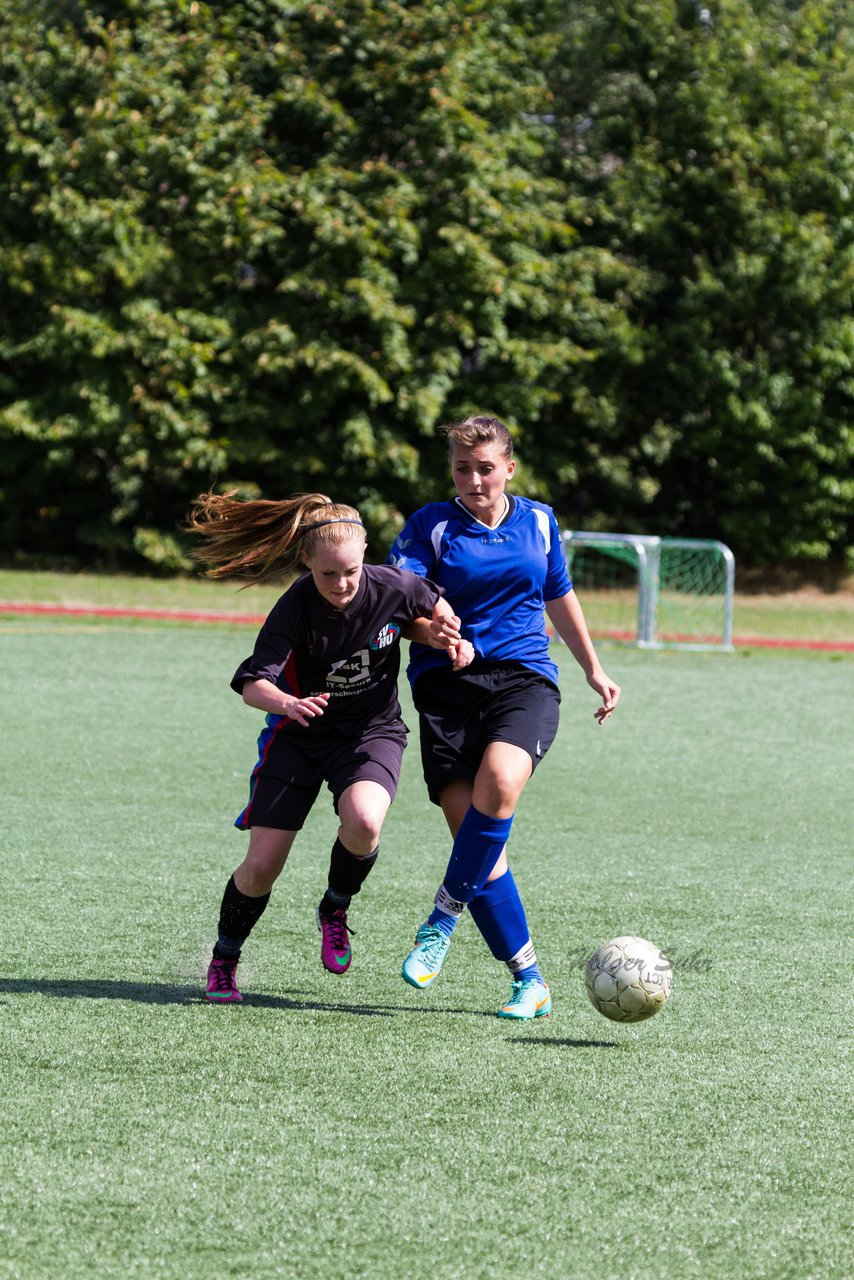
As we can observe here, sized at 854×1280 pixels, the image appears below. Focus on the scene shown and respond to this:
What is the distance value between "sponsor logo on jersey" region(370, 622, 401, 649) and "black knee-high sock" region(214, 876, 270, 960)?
2.74 feet

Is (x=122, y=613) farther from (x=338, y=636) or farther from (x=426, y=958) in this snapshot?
(x=426, y=958)

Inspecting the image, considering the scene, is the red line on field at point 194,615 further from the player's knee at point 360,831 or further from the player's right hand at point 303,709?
the player's right hand at point 303,709

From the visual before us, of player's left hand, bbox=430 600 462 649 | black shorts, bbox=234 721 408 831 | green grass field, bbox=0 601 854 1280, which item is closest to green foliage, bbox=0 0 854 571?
green grass field, bbox=0 601 854 1280

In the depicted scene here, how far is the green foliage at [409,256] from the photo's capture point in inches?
963

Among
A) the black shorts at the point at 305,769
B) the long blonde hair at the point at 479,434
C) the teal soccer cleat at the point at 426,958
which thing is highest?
the long blonde hair at the point at 479,434

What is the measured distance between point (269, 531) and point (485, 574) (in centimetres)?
69

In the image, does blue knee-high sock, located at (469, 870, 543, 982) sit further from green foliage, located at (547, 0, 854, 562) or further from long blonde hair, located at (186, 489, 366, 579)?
green foliage, located at (547, 0, 854, 562)

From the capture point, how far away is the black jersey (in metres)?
4.62

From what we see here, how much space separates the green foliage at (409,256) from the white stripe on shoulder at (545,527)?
19.4 metres

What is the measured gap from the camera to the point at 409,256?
80.2ft

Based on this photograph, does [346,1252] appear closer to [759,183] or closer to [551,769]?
[551,769]

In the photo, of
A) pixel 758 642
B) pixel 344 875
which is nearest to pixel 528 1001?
pixel 344 875

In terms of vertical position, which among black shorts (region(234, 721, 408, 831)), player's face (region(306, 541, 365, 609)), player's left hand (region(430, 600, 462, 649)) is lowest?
black shorts (region(234, 721, 408, 831))

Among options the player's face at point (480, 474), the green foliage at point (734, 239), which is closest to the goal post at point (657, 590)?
the green foliage at point (734, 239)
